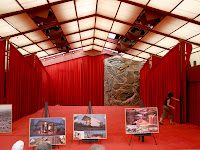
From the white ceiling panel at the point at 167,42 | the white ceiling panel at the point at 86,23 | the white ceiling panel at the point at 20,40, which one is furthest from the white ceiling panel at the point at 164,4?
the white ceiling panel at the point at 20,40

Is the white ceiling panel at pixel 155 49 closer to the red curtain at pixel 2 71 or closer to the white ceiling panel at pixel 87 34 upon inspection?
the white ceiling panel at pixel 87 34

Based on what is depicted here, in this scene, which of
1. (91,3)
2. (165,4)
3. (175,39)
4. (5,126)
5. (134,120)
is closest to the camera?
(134,120)

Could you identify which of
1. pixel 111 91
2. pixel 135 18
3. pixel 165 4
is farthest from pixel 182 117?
pixel 111 91

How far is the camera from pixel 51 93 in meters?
20.0

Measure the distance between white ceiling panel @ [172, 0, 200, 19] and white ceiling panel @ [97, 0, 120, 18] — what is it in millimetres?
3096

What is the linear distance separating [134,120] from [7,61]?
244 inches

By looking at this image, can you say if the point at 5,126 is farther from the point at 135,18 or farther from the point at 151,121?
the point at 135,18

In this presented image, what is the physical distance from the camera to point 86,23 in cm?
1308

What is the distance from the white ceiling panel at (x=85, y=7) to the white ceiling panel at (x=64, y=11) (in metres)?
0.33

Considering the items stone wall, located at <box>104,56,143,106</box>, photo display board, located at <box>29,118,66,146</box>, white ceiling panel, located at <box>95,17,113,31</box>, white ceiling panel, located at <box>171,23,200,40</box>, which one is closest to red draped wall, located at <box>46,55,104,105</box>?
stone wall, located at <box>104,56,143,106</box>

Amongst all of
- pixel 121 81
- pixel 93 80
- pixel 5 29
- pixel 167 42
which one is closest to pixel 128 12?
pixel 167 42

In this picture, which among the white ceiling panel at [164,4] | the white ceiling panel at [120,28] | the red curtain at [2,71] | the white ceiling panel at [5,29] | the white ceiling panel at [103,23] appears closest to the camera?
the red curtain at [2,71]

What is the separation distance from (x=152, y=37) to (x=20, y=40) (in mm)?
8950

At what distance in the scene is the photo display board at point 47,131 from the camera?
4.09 meters
